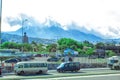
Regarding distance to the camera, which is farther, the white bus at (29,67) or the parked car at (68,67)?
the parked car at (68,67)

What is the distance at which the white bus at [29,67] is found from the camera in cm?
4819

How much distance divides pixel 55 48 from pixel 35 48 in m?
12.0

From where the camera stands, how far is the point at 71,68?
54.0 metres

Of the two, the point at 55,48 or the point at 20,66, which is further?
the point at 55,48

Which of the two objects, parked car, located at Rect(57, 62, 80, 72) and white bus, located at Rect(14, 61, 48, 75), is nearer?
white bus, located at Rect(14, 61, 48, 75)

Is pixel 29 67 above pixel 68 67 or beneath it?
above

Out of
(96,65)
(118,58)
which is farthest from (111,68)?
(96,65)

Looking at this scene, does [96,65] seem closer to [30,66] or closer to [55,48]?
[30,66]

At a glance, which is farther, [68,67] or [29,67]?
[68,67]

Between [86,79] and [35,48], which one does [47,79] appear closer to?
[86,79]

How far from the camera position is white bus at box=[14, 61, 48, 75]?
1897 inches

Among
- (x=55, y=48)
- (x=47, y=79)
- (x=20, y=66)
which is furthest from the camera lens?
(x=55, y=48)

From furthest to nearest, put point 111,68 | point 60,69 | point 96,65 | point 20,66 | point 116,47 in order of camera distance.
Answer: point 116,47
point 96,65
point 111,68
point 60,69
point 20,66

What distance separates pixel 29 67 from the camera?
4916 cm
